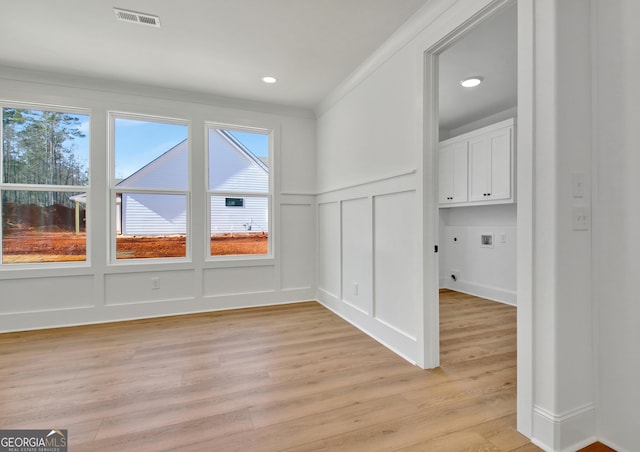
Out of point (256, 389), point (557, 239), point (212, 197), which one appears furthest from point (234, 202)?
point (557, 239)

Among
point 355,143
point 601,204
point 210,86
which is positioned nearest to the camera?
point 601,204

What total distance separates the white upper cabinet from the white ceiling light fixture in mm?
Result: 807

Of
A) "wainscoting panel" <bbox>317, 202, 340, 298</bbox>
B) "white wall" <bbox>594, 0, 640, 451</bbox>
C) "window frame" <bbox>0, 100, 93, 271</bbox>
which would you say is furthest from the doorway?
"window frame" <bbox>0, 100, 93, 271</bbox>

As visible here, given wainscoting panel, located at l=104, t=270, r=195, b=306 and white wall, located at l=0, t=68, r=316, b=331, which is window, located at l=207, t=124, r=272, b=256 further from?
wainscoting panel, located at l=104, t=270, r=195, b=306

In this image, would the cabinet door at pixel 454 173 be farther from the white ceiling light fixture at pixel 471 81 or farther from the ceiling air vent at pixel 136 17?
the ceiling air vent at pixel 136 17

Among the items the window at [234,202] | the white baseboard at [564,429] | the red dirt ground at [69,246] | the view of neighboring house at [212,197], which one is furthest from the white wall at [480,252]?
the red dirt ground at [69,246]

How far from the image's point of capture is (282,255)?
4211 mm

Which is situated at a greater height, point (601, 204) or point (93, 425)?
point (601, 204)

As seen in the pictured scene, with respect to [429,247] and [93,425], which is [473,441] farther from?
[93,425]

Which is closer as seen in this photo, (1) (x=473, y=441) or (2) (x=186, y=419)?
(1) (x=473, y=441)

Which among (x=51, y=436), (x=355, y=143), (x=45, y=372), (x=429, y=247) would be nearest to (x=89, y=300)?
(x=45, y=372)

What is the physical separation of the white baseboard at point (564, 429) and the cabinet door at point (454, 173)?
3.39m

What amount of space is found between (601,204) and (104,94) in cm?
444

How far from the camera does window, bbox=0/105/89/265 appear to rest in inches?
128
